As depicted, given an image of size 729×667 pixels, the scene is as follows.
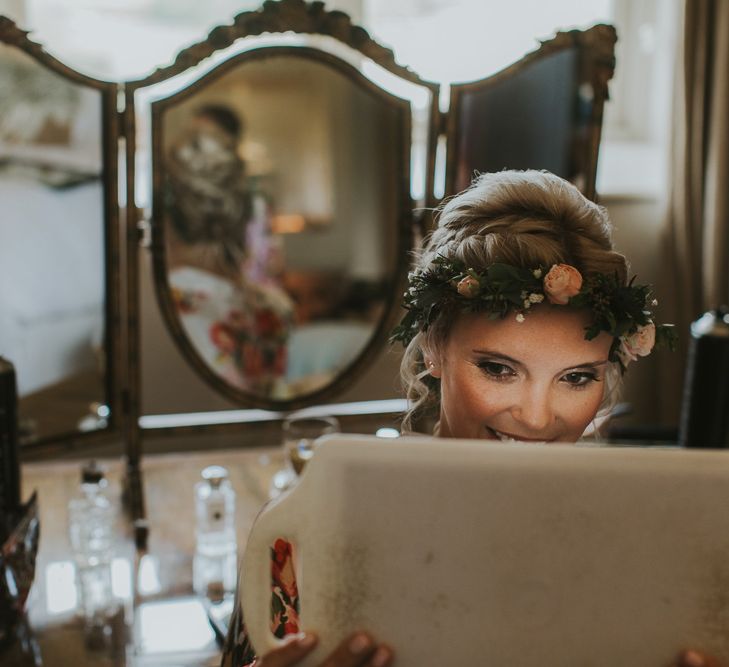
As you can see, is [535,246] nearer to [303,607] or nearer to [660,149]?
[303,607]

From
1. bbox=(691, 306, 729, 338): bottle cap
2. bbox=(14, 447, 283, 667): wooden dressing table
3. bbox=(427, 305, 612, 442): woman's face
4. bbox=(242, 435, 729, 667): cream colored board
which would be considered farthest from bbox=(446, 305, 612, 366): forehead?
bbox=(691, 306, 729, 338): bottle cap

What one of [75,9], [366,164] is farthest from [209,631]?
[75,9]

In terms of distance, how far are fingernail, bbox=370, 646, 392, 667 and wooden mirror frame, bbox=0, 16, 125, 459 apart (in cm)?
88

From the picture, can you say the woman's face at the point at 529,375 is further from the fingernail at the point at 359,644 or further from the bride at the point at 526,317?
the fingernail at the point at 359,644

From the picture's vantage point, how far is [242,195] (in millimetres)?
1395

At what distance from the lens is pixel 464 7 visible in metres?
2.08

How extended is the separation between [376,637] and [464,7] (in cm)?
187

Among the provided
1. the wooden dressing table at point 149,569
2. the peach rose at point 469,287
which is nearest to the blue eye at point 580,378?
the peach rose at point 469,287

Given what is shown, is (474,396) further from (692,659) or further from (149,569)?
(149,569)

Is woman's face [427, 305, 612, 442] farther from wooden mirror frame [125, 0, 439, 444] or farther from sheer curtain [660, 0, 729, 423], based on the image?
sheer curtain [660, 0, 729, 423]

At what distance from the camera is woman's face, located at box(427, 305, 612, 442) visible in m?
0.81

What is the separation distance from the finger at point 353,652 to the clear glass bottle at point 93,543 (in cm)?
48

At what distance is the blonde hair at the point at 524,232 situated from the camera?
0.85 m

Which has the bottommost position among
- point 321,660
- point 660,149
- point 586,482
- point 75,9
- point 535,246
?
point 321,660
